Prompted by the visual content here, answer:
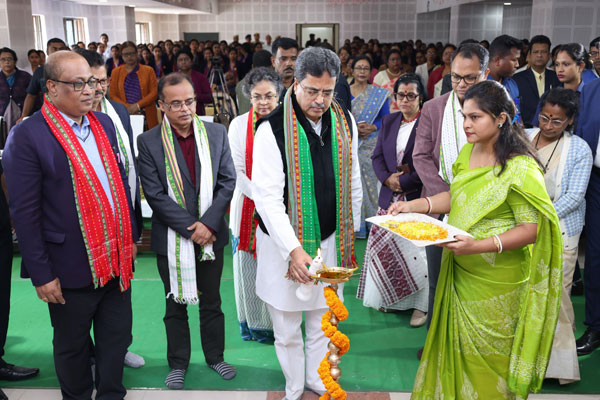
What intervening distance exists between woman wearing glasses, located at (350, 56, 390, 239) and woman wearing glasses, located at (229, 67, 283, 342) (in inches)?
66.8

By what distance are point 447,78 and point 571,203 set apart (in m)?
1.85

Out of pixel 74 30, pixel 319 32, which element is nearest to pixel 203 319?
pixel 74 30

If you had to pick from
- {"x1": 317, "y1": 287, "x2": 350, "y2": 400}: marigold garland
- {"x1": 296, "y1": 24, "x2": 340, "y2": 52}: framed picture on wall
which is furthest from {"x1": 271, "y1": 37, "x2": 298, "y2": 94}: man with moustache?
{"x1": 296, "y1": 24, "x2": 340, "y2": 52}: framed picture on wall

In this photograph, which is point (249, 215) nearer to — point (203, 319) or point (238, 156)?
point (238, 156)

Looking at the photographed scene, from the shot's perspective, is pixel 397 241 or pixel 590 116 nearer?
pixel 590 116

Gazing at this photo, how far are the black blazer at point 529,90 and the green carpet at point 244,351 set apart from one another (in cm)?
146

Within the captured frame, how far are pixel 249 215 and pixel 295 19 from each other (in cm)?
1975

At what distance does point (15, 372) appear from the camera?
296 cm

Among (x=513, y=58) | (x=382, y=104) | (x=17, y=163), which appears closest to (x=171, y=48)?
(x=382, y=104)

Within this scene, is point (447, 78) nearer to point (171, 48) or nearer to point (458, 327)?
point (458, 327)

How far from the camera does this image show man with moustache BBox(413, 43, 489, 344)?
2.77m

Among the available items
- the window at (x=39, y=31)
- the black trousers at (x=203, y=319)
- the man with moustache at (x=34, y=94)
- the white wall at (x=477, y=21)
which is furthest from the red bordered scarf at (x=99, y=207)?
the window at (x=39, y=31)

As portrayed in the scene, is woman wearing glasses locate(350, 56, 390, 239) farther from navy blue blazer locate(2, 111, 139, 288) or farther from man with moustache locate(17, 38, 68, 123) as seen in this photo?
man with moustache locate(17, 38, 68, 123)

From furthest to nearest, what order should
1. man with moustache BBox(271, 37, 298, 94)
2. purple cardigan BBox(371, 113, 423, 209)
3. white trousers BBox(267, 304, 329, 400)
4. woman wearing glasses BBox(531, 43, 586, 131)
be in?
woman wearing glasses BBox(531, 43, 586, 131), man with moustache BBox(271, 37, 298, 94), purple cardigan BBox(371, 113, 423, 209), white trousers BBox(267, 304, 329, 400)
